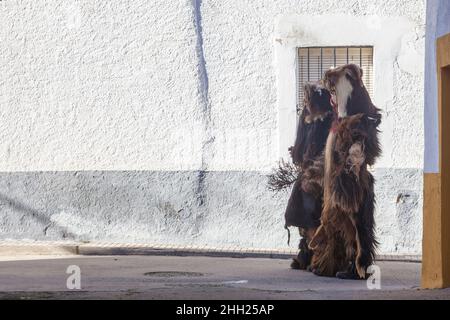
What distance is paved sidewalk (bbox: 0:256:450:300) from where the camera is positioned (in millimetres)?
9787

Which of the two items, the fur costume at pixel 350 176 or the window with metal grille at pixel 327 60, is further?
the window with metal grille at pixel 327 60

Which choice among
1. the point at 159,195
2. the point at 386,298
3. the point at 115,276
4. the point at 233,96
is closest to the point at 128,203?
the point at 159,195

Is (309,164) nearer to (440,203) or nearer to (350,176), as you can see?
(350,176)

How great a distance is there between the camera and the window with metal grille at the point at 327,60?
52.3 feet

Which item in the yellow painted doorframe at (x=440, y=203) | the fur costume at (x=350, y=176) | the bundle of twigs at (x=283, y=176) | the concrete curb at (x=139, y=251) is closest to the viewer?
the yellow painted doorframe at (x=440, y=203)

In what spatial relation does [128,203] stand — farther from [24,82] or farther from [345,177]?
[345,177]

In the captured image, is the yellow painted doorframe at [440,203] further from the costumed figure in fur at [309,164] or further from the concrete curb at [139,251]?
the concrete curb at [139,251]

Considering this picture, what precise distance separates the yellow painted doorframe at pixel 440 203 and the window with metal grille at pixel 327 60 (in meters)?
5.14

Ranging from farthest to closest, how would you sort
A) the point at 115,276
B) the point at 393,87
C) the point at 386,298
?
1. the point at 393,87
2. the point at 115,276
3. the point at 386,298

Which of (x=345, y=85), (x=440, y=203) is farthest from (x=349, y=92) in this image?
(x=440, y=203)

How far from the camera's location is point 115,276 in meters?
12.0

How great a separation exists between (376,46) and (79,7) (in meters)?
4.43

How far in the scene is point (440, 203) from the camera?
10453 millimetres

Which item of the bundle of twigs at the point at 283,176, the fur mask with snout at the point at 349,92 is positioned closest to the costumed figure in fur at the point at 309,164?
the fur mask with snout at the point at 349,92
